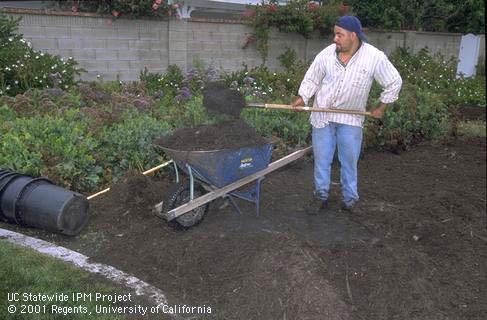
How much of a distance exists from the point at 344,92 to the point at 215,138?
4.34ft

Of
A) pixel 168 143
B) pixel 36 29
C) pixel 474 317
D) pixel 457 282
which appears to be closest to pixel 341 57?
pixel 168 143

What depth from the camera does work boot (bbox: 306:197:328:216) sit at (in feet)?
17.4

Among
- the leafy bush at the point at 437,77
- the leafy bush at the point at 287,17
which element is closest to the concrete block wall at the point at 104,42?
the leafy bush at the point at 287,17

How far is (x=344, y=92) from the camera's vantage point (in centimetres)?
521

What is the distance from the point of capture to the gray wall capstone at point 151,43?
9352mm

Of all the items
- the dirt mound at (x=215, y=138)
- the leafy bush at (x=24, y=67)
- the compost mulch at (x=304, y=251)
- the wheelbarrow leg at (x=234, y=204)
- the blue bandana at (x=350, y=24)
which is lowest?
the compost mulch at (x=304, y=251)

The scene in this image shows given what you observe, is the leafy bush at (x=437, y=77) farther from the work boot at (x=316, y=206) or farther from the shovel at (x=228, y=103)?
the shovel at (x=228, y=103)

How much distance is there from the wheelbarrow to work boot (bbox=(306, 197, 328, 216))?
0.53 metres

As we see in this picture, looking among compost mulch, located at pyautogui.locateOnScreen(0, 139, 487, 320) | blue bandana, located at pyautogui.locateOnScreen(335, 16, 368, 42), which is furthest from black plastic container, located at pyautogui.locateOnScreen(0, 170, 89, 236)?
blue bandana, located at pyautogui.locateOnScreen(335, 16, 368, 42)

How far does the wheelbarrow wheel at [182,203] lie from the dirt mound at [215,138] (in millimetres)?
362

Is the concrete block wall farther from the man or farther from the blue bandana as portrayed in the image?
the blue bandana

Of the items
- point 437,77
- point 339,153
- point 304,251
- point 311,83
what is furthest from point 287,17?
point 304,251

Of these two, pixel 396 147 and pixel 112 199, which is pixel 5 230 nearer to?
pixel 112 199

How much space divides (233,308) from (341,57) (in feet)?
8.57
